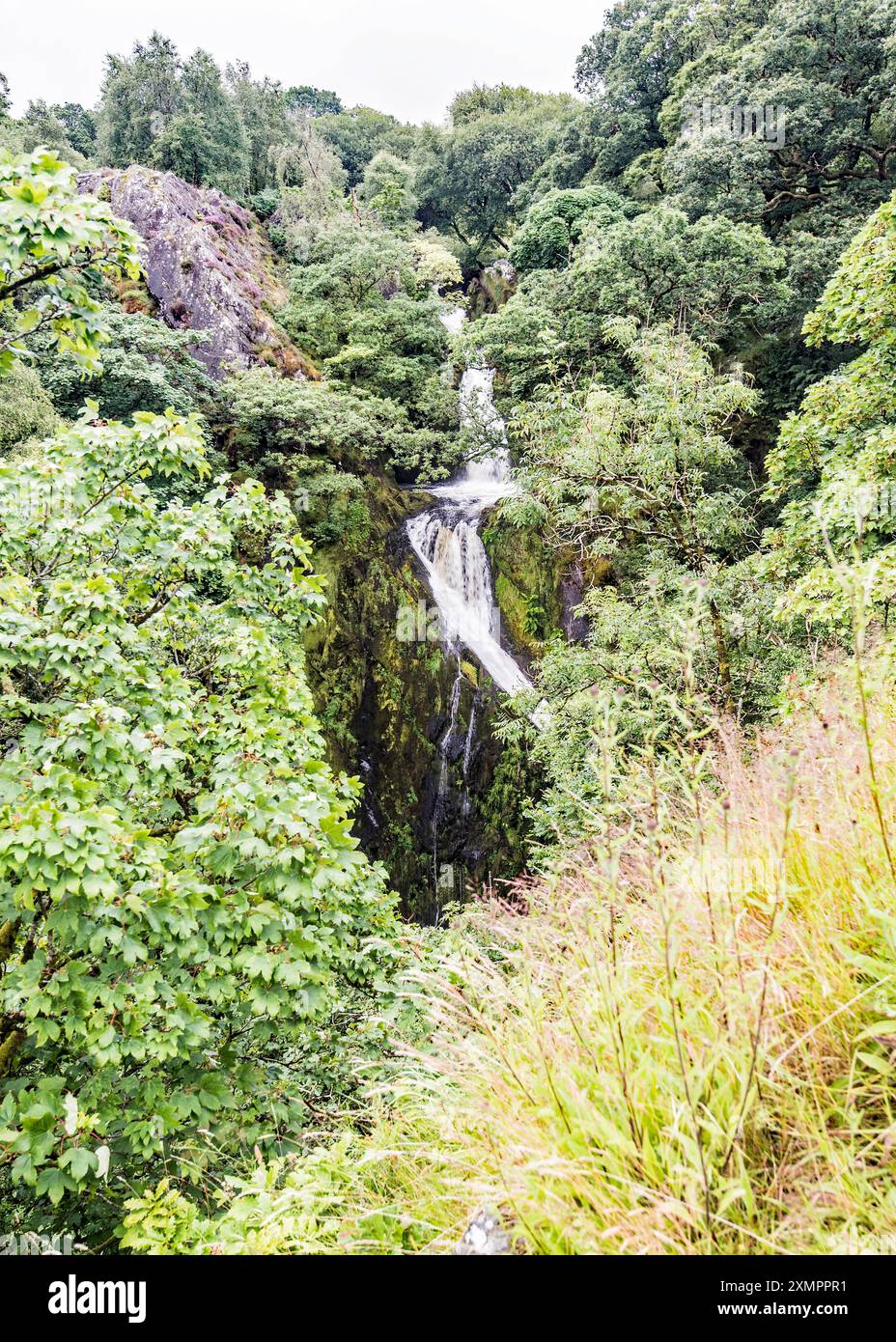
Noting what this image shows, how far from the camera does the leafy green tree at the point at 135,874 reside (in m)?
2.59

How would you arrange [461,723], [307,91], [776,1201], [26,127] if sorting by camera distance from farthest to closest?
[307,91], [26,127], [461,723], [776,1201]

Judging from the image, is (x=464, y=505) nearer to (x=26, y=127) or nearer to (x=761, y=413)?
(x=761, y=413)

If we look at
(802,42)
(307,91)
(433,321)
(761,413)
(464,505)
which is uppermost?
(307,91)

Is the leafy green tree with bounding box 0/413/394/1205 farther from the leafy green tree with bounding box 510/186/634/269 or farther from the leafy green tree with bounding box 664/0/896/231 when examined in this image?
the leafy green tree with bounding box 510/186/634/269

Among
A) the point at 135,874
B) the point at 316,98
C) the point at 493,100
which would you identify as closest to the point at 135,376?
the point at 135,874

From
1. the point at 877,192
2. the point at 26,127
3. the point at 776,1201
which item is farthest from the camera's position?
the point at 26,127

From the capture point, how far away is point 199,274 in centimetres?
1636

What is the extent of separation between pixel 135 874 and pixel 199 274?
18.2 meters

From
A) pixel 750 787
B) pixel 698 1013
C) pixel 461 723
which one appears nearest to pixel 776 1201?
pixel 698 1013

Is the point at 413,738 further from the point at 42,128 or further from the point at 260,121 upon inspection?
the point at 42,128

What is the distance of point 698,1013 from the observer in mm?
1526

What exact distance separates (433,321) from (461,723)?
1170 cm

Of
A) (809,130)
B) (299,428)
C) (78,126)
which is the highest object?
(78,126)
